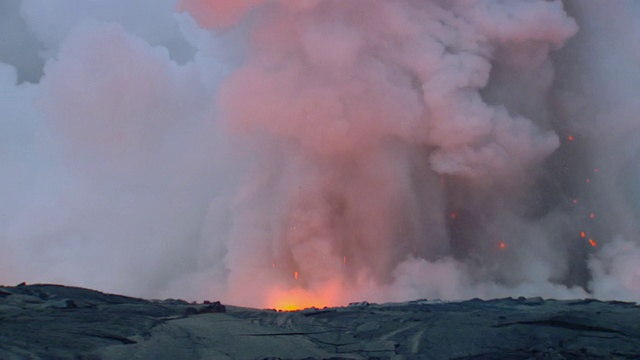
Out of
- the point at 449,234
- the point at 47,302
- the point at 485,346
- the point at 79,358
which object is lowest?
the point at 79,358

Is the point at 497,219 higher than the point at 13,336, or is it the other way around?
the point at 497,219

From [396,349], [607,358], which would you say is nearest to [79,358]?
[396,349]

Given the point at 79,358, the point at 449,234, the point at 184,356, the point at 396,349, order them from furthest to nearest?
the point at 449,234
the point at 396,349
the point at 184,356
the point at 79,358

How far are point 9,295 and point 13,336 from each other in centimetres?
369

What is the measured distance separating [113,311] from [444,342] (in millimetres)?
6148

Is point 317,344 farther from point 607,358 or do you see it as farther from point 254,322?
point 607,358

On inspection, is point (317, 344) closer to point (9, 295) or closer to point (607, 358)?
point (607, 358)

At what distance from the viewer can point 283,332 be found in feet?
35.5

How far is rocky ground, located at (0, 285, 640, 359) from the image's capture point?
29.5ft

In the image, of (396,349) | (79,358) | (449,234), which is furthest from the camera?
(449,234)

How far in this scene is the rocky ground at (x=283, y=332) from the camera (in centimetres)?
898

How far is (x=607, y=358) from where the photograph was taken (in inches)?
360

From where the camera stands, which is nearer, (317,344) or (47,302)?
(317,344)

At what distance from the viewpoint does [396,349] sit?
9.80 m
